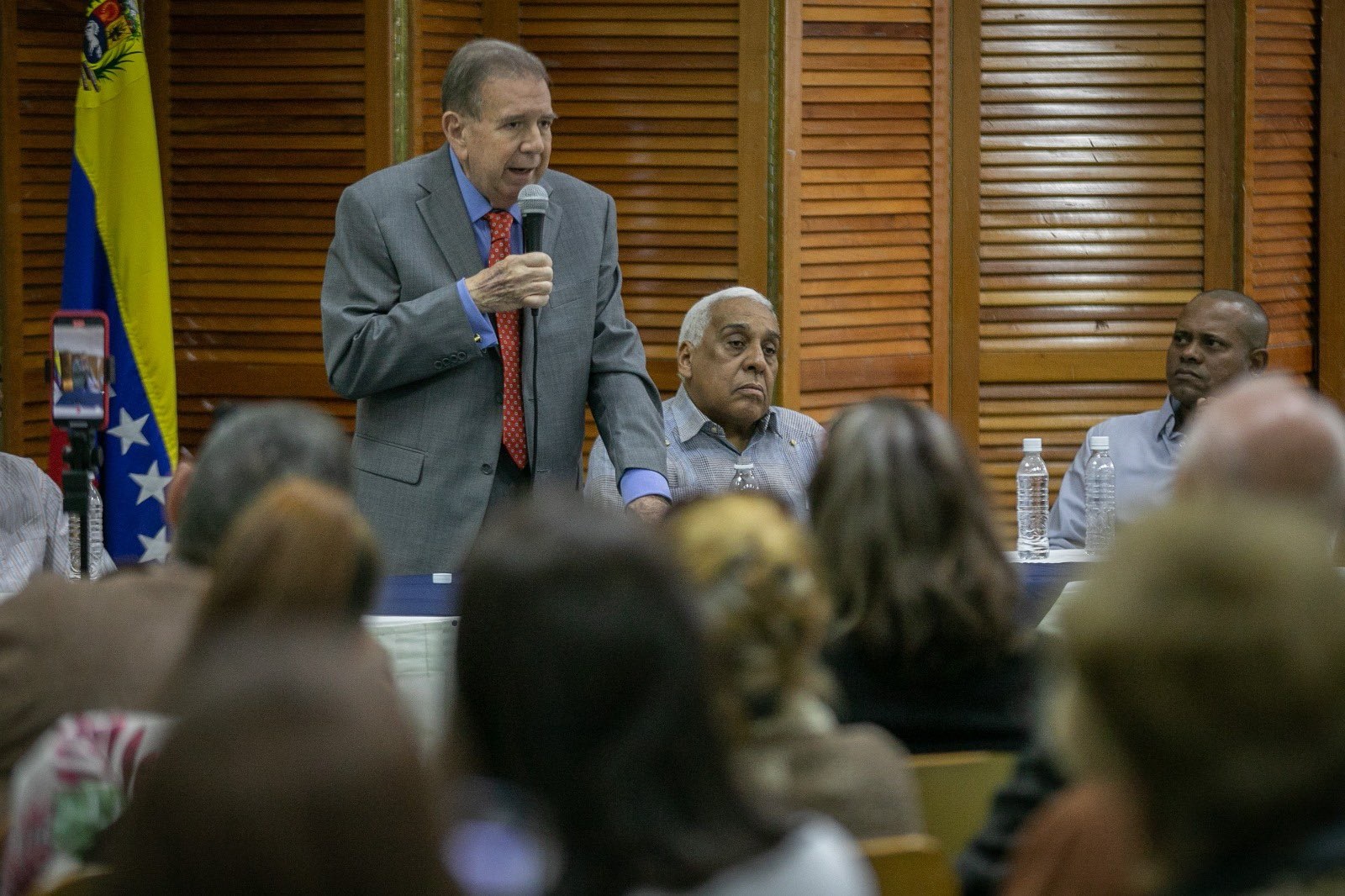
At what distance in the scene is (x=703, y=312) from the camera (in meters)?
3.89

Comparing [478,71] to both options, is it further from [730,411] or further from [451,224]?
[730,411]

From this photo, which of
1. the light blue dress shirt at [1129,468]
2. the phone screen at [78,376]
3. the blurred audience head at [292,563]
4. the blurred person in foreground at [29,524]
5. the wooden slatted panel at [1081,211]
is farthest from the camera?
the wooden slatted panel at [1081,211]

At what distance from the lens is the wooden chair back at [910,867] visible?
4.50 feet

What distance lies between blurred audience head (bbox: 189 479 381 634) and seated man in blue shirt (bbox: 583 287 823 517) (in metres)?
2.31

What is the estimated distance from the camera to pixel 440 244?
127 inches

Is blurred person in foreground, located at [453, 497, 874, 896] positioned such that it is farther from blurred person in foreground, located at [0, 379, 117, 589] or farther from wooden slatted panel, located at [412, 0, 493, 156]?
wooden slatted panel, located at [412, 0, 493, 156]

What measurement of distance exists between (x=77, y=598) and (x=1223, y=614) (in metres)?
1.19

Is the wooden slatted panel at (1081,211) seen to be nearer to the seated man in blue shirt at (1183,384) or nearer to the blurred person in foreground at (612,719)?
the seated man in blue shirt at (1183,384)

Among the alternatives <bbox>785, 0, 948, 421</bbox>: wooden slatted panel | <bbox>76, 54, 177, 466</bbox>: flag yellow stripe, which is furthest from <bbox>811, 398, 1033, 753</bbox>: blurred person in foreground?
<bbox>76, 54, 177, 466</bbox>: flag yellow stripe

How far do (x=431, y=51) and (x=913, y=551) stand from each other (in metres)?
3.15

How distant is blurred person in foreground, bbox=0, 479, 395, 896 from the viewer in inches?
53.7

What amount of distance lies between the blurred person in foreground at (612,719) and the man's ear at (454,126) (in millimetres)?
2210

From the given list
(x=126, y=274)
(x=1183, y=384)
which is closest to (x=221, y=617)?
(x=1183, y=384)

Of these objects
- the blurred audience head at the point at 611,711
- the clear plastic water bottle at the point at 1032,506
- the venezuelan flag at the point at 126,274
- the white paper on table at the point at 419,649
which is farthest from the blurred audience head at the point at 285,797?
the venezuelan flag at the point at 126,274
